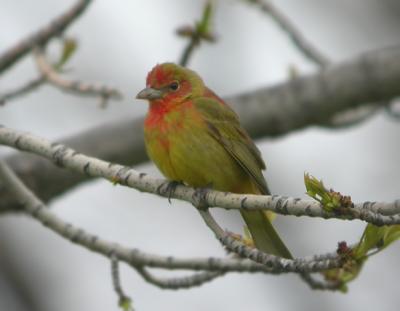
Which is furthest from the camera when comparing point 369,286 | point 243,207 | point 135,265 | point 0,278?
point 369,286

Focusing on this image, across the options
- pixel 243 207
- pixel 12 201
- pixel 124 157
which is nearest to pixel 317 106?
pixel 124 157

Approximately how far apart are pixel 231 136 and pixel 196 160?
17.7 inches

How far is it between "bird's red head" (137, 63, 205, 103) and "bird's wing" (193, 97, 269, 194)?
0.37 feet

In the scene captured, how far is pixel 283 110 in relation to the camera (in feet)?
23.5

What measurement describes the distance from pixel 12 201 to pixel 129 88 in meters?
6.11

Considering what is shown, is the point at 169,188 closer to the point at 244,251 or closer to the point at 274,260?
the point at 244,251

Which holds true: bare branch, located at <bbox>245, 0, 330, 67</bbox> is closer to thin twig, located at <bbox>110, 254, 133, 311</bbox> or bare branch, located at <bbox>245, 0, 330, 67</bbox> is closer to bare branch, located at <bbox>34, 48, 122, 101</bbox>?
bare branch, located at <bbox>34, 48, 122, 101</bbox>

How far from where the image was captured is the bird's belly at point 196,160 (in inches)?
200

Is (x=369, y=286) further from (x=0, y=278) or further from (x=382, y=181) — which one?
(x=0, y=278)

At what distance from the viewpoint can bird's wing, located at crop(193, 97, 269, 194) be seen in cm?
526

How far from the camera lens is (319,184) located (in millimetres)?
3604

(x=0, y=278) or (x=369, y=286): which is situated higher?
(x=369, y=286)

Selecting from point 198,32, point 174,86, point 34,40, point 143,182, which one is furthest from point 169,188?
point 34,40

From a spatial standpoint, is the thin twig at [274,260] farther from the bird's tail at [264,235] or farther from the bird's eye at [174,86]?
the bird's eye at [174,86]
